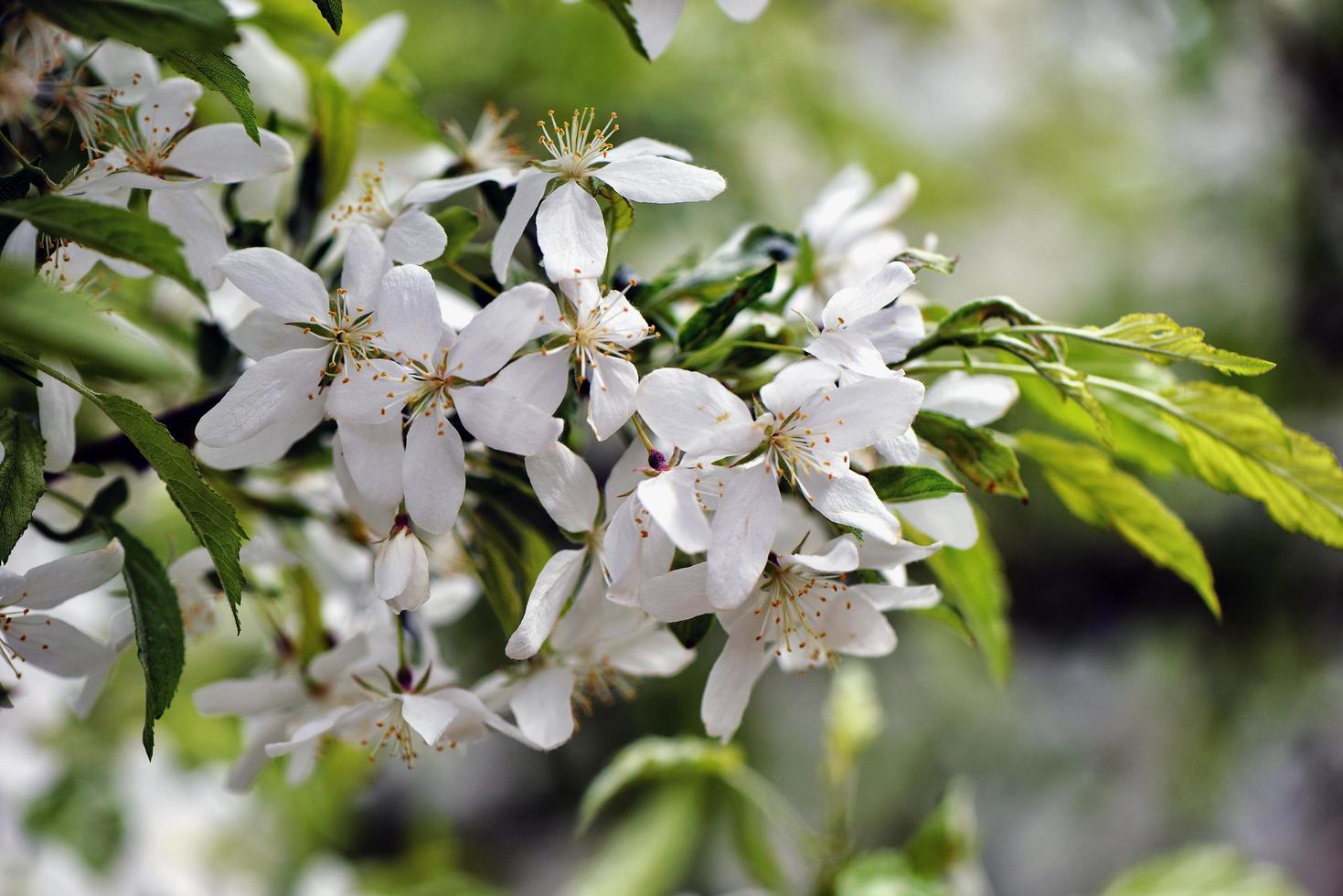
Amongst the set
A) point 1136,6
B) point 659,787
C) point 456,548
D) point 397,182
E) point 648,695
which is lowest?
point 648,695

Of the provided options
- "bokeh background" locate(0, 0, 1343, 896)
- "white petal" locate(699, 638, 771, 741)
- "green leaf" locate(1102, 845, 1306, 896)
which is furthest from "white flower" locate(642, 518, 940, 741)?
"bokeh background" locate(0, 0, 1343, 896)

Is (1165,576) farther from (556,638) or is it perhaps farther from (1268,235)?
(556,638)

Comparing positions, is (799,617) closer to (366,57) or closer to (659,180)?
(659,180)

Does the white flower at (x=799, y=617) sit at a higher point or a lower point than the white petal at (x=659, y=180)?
lower

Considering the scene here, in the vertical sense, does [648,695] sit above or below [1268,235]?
below

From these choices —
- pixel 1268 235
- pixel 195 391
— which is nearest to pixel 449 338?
pixel 195 391

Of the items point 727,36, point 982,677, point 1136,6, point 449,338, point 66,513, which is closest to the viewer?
point 449,338

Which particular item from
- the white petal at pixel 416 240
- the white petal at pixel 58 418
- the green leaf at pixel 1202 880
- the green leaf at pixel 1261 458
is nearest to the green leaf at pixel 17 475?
the white petal at pixel 58 418

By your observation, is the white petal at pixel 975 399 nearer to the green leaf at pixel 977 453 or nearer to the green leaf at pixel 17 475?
the green leaf at pixel 977 453
